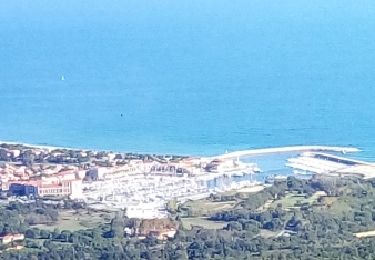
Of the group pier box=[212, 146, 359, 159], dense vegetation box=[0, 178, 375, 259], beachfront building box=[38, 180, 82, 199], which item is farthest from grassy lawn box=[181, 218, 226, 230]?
pier box=[212, 146, 359, 159]

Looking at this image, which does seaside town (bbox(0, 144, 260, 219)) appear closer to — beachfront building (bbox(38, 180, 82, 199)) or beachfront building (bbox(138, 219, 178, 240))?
beachfront building (bbox(38, 180, 82, 199))

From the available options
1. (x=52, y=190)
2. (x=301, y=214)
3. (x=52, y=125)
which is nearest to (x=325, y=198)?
(x=301, y=214)

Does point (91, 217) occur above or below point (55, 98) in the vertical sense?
below

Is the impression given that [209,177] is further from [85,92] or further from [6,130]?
[85,92]

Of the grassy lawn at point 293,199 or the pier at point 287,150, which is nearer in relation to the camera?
the grassy lawn at point 293,199

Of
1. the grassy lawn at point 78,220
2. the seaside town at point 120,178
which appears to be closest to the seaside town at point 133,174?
the seaside town at point 120,178

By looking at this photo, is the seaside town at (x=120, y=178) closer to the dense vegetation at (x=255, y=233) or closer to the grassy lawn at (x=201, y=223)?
the grassy lawn at (x=201, y=223)
